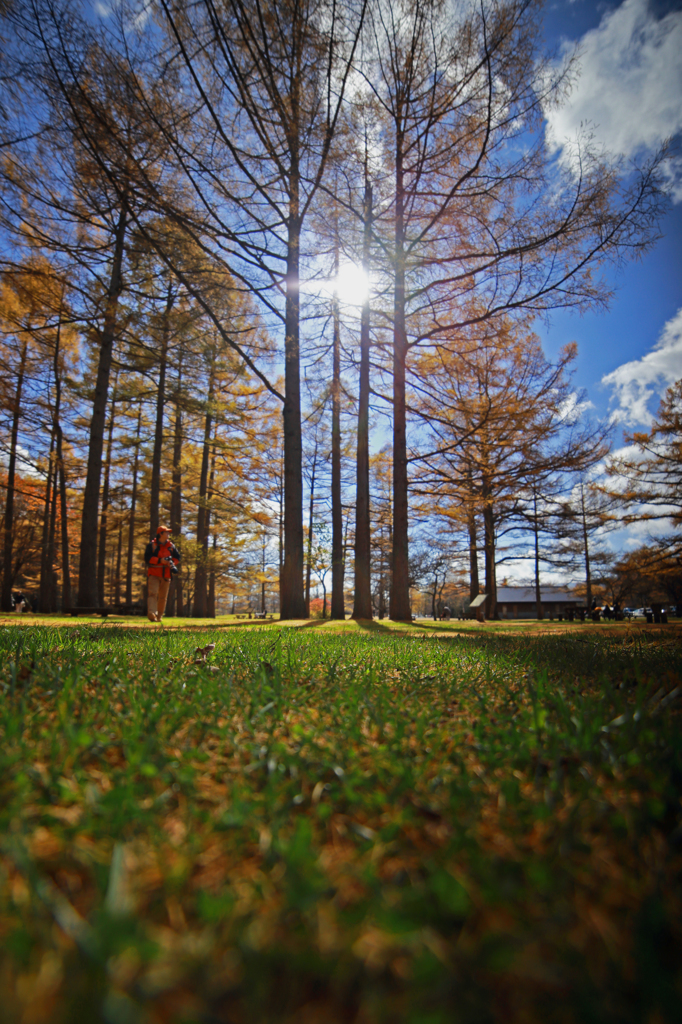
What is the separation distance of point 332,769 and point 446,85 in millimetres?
13237

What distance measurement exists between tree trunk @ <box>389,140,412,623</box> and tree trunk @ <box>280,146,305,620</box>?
8.56 ft

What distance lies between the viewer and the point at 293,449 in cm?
1128

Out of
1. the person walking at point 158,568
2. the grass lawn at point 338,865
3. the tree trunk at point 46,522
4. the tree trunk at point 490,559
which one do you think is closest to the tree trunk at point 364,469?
the person walking at point 158,568

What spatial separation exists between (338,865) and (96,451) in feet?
51.7

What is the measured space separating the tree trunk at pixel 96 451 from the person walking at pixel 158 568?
5103 mm

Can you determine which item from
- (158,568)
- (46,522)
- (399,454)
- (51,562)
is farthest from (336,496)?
(46,522)

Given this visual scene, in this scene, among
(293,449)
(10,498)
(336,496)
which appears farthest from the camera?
(10,498)

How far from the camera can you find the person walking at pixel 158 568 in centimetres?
855

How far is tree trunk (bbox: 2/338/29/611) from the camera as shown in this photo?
57.2 feet

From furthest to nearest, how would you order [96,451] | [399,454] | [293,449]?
[96,451] → [399,454] → [293,449]

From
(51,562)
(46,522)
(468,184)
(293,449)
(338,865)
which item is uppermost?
(468,184)

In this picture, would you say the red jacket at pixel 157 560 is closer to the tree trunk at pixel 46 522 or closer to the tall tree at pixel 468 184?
the tall tree at pixel 468 184

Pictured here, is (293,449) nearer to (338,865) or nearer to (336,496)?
(336,496)

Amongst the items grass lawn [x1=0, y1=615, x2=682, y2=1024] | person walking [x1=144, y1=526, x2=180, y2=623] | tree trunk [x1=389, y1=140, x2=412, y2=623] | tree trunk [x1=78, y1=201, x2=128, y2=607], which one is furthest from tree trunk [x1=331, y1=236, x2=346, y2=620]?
grass lawn [x1=0, y1=615, x2=682, y2=1024]
